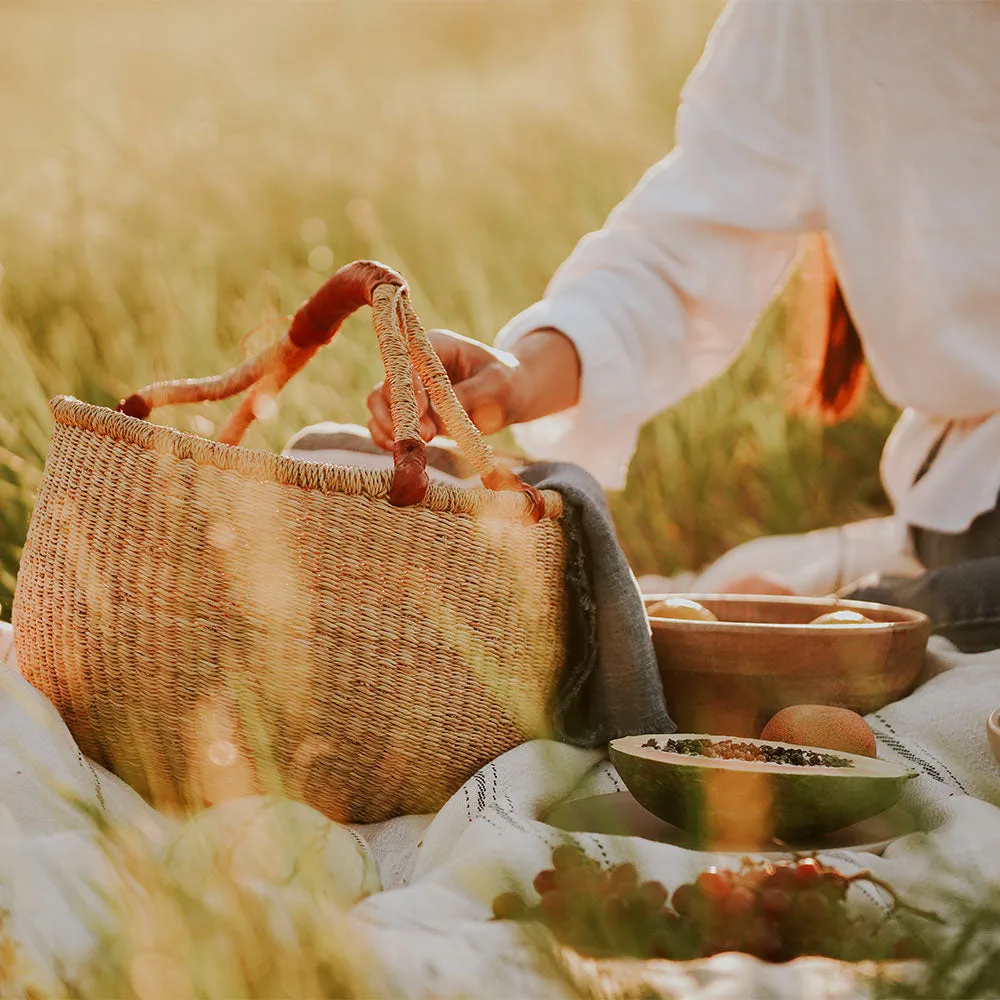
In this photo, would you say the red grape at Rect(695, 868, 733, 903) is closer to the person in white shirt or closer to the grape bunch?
the grape bunch

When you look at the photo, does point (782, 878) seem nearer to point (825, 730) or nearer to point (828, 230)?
point (825, 730)

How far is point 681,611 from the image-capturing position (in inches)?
57.4

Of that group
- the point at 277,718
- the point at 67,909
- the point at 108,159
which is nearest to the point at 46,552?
the point at 277,718

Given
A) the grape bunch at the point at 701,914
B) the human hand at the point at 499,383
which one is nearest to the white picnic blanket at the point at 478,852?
the grape bunch at the point at 701,914

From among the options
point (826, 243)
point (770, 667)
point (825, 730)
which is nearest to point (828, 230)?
point (826, 243)

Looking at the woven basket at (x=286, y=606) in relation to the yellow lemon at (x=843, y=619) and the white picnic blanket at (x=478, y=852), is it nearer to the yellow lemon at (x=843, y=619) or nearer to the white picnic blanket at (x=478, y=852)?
the white picnic blanket at (x=478, y=852)

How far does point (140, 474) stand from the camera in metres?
1.12

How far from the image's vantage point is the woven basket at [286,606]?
3.61 feet

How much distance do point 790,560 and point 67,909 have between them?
67.9 inches

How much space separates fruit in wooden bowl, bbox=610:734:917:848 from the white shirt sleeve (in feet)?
2.66

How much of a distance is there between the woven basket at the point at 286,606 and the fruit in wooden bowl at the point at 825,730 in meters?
0.28

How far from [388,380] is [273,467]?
15 cm

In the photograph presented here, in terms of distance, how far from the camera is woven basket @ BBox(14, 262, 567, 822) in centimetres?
110

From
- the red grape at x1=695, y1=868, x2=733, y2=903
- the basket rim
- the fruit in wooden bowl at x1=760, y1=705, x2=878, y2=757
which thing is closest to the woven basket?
the basket rim
